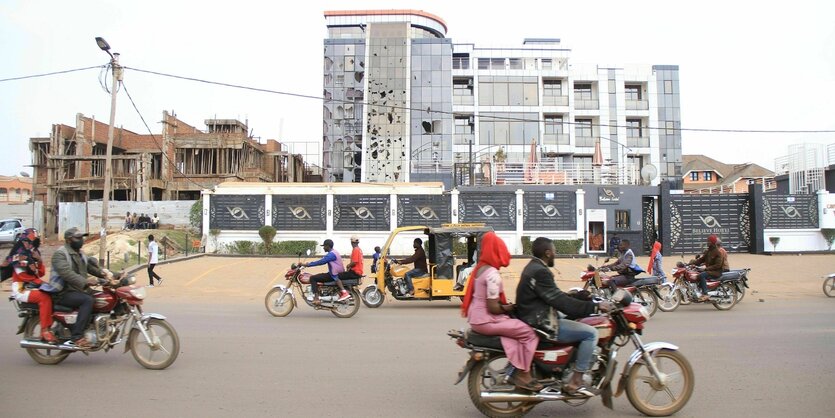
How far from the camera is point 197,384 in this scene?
6.34 metres

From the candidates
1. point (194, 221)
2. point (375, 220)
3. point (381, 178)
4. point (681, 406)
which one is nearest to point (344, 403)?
point (681, 406)

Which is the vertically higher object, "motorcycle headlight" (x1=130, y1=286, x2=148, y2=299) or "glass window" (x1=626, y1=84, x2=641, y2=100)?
"glass window" (x1=626, y1=84, x2=641, y2=100)

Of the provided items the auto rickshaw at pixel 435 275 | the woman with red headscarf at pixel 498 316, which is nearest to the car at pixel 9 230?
the auto rickshaw at pixel 435 275

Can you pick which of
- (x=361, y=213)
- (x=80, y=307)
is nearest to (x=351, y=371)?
(x=80, y=307)

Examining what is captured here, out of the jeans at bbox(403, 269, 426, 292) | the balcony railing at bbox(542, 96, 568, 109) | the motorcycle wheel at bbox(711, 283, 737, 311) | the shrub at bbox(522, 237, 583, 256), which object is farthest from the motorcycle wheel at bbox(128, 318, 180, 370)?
the balcony railing at bbox(542, 96, 568, 109)

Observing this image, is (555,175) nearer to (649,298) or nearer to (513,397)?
(649,298)

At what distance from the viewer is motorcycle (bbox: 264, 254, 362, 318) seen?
11727mm

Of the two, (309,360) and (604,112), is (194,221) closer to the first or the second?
(309,360)

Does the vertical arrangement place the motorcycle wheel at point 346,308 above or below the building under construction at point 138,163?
below

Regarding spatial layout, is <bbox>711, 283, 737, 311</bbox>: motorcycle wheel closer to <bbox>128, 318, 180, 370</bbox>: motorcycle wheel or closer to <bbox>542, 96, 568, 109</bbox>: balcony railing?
<bbox>128, 318, 180, 370</bbox>: motorcycle wheel

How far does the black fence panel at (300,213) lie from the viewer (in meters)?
27.8

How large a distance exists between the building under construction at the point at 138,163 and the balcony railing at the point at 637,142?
35.3m

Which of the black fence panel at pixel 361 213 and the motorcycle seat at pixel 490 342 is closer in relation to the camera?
the motorcycle seat at pixel 490 342

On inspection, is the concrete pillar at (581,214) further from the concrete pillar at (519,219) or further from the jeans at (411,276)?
the jeans at (411,276)
